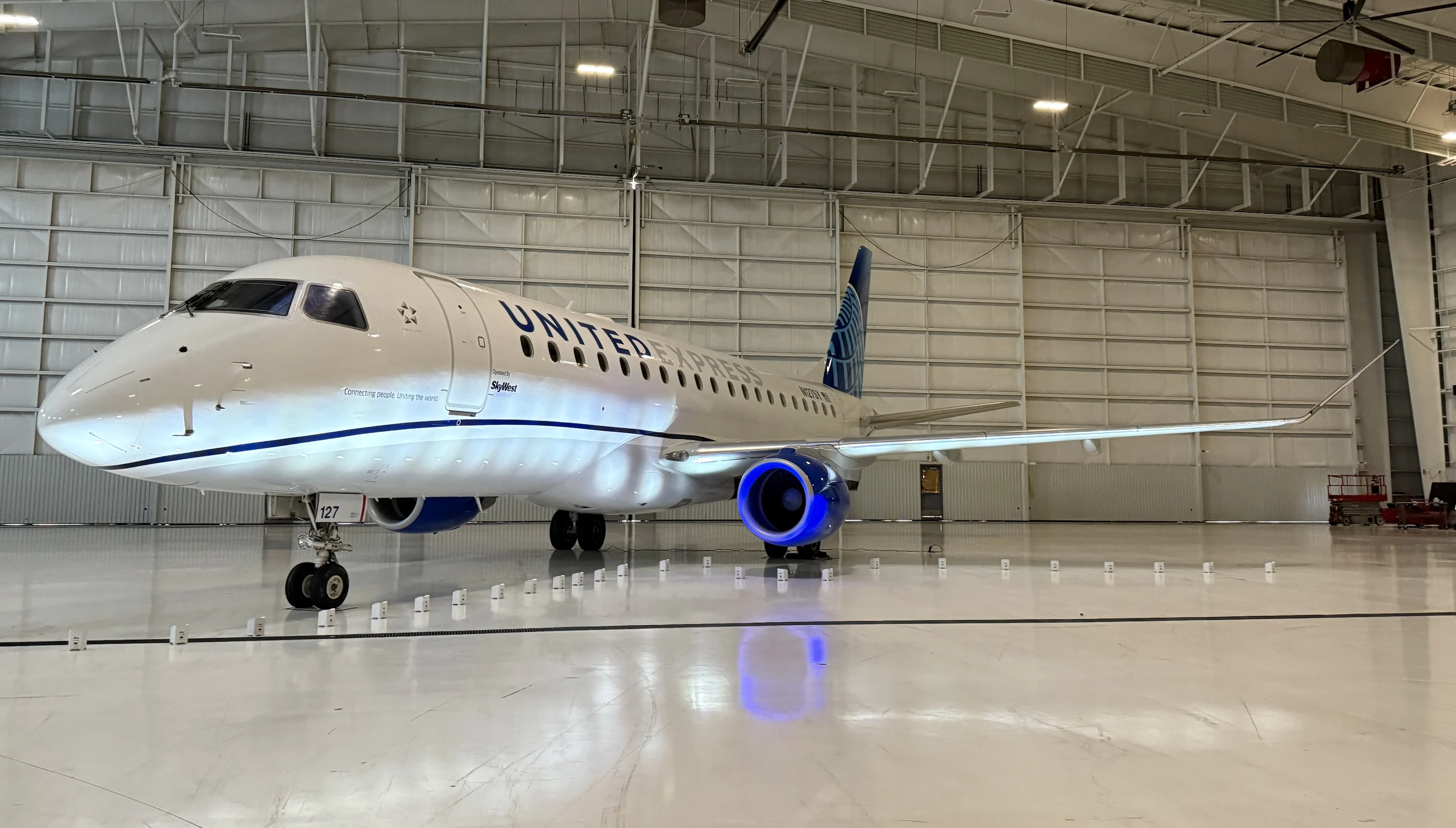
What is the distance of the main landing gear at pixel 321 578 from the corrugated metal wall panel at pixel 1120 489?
22.4 meters

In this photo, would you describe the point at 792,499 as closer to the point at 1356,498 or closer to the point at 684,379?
the point at 684,379

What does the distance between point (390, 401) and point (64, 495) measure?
61.7 feet

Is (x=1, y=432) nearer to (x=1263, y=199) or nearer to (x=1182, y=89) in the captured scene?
(x=1182, y=89)

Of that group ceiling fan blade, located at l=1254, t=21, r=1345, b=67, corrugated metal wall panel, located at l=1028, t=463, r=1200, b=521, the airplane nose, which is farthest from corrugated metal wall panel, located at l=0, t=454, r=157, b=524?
ceiling fan blade, located at l=1254, t=21, r=1345, b=67

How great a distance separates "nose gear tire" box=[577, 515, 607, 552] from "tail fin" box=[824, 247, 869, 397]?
6619 millimetres

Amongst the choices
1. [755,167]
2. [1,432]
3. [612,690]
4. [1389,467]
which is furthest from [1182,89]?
[1,432]

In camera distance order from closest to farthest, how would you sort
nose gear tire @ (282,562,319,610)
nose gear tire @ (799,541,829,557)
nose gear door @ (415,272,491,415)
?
1. nose gear tire @ (282,562,319,610)
2. nose gear door @ (415,272,491,415)
3. nose gear tire @ (799,541,829,557)

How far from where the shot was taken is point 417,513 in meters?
9.20

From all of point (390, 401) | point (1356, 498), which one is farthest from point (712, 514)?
point (1356, 498)

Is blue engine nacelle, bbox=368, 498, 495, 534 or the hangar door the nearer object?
blue engine nacelle, bbox=368, 498, 495, 534

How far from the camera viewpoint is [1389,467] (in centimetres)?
2688

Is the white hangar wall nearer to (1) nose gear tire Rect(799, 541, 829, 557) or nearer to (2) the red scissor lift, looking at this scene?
(2) the red scissor lift

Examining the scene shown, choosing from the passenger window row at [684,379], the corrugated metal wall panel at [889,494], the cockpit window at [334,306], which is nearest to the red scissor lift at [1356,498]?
the corrugated metal wall panel at [889,494]

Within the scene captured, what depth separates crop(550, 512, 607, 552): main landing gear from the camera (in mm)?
13586
